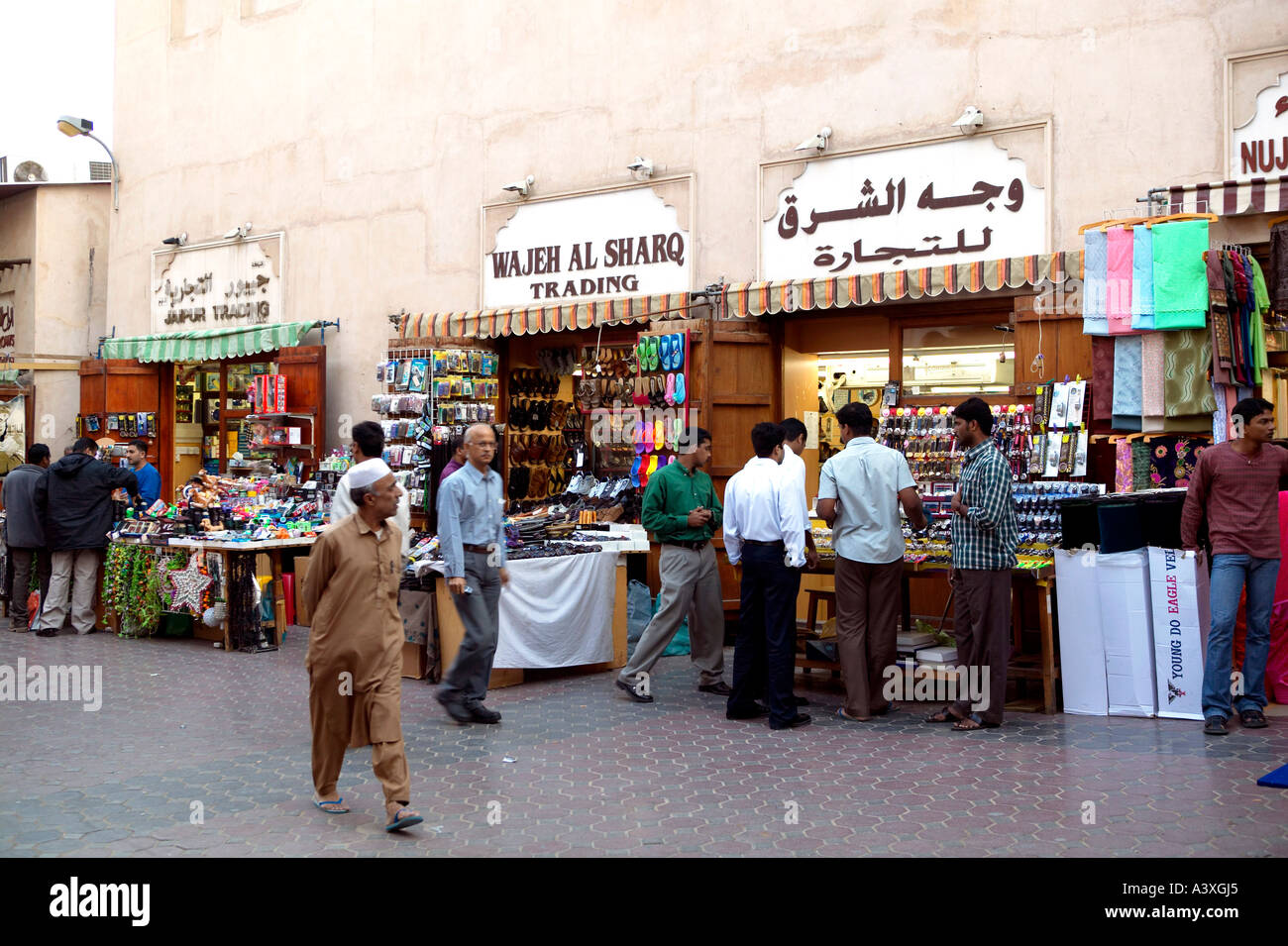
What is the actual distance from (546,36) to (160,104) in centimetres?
697

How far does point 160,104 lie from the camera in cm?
1714

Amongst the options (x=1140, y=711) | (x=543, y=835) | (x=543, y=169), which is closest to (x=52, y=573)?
(x=543, y=169)

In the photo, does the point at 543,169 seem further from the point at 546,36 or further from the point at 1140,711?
the point at 1140,711

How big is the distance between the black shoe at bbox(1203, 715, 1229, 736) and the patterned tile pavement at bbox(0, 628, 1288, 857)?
2.6 inches

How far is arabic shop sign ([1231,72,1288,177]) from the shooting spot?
8828 millimetres

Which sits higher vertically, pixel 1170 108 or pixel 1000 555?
pixel 1170 108

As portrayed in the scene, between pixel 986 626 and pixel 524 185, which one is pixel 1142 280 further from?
pixel 524 185

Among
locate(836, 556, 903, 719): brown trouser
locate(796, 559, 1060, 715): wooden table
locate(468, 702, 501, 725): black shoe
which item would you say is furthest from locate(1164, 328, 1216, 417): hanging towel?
locate(468, 702, 501, 725): black shoe

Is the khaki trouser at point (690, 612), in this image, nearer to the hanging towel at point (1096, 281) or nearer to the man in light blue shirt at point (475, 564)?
the man in light blue shirt at point (475, 564)

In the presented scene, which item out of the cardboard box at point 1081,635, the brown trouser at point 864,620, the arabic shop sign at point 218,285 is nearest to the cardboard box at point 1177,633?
the cardboard box at point 1081,635

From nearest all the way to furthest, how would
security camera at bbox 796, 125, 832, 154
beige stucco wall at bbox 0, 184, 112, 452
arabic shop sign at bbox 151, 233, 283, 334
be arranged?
security camera at bbox 796, 125, 832, 154 < arabic shop sign at bbox 151, 233, 283, 334 < beige stucco wall at bbox 0, 184, 112, 452

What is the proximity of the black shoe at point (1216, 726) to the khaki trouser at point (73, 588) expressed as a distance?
9484mm

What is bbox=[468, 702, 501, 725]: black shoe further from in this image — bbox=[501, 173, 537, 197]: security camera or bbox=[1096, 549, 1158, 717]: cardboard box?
bbox=[501, 173, 537, 197]: security camera

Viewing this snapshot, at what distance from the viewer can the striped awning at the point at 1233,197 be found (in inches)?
332
